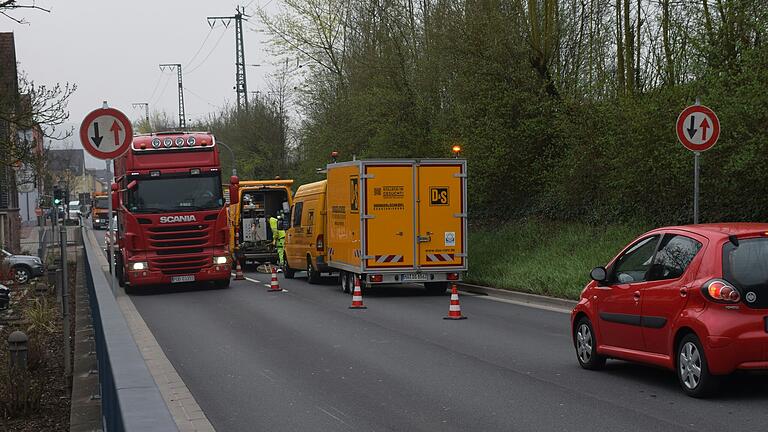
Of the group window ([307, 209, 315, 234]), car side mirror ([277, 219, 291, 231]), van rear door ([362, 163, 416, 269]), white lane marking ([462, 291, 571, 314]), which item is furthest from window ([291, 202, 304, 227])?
white lane marking ([462, 291, 571, 314])

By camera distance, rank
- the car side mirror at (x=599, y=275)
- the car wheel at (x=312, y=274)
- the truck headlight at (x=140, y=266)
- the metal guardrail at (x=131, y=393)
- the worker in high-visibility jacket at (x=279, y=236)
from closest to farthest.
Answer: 1. the metal guardrail at (x=131, y=393)
2. the car side mirror at (x=599, y=275)
3. the truck headlight at (x=140, y=266)
4. the car wheel at (x=312, y=274)
5. the worker in high-visibility jacket at (x=279, y=236)

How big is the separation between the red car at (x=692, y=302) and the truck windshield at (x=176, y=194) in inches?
590

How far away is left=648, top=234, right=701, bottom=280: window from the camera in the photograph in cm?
931

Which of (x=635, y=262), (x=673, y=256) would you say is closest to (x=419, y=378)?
(x=635, y=262)

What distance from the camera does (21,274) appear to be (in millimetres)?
37312

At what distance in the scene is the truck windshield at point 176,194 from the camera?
23797mm

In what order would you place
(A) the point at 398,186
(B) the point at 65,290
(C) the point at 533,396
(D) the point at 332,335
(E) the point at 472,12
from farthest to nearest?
(E) the point at 472,12 → (A) the point at 398,186 → (D) the point at 332,335 → (B) the point at 65,290 → (C) the point at 533,396

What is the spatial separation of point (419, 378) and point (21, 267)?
30222 mm

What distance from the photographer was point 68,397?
469 inches

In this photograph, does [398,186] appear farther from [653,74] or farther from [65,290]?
[65,290]

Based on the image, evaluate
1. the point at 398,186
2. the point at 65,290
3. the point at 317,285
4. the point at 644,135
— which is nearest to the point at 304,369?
the point at 65,290

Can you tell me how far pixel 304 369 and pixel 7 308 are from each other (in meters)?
15.4

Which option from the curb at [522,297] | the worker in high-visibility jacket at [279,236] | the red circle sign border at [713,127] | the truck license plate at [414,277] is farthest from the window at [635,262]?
the worker in high-visibility jacket at [279,236]

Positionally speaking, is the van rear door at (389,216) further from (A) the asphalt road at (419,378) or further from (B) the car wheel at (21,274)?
(B) the car wheel at (21,274)
